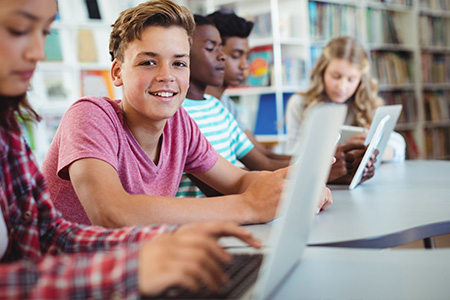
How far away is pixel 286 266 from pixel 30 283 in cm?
34

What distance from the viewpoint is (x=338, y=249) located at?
906mm

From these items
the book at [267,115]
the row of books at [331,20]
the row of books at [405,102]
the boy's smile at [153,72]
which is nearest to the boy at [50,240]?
the boy's smile at [153,72]

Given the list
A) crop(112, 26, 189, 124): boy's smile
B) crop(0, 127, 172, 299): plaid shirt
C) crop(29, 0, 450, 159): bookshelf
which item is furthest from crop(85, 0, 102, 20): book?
crop(0, 127, 172, 299): plaid shirt

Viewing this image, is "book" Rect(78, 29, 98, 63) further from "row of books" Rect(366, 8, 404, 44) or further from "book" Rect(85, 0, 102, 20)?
"row of books" Rect(366, 8, 404, 44)

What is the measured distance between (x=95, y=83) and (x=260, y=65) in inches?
49.0

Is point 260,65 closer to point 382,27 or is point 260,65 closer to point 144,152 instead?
point 382,27

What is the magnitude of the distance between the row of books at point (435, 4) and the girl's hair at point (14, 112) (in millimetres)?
4898

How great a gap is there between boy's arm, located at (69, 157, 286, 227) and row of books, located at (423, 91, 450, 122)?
14.6ft

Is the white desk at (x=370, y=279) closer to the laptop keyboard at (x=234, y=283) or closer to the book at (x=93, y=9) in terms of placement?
the laptop keyboard at (x=234, y=283)

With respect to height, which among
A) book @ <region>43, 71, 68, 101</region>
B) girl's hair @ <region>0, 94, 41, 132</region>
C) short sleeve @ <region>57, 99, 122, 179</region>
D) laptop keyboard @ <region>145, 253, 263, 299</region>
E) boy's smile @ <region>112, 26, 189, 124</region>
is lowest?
laptop keyboard @ <region>145, 253, 263, 299</region>

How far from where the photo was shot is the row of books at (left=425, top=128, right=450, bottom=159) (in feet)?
17.0

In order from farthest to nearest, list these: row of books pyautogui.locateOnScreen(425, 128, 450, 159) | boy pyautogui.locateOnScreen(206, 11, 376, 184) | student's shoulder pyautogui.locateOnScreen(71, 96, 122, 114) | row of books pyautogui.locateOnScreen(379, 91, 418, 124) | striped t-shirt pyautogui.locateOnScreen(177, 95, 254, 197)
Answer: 1. row of books pyautogui.locateOnScreen(425, 128, 450, 159)
2. row of books pyautogui.locateOnScreen(379, 91, 418, 124)
3. boy pyautogui.locateOnScreen(206, 11, 376, 184)
4. striped t-shirt pyautogui.locateOnScreen(177, 95, 254, 197)
5. student's shoulder pyautogui.locateOnScreen(71, 96, 122, 114)

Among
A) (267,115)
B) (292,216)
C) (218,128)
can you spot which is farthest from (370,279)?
(267,115)

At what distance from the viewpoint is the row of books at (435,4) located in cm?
511
